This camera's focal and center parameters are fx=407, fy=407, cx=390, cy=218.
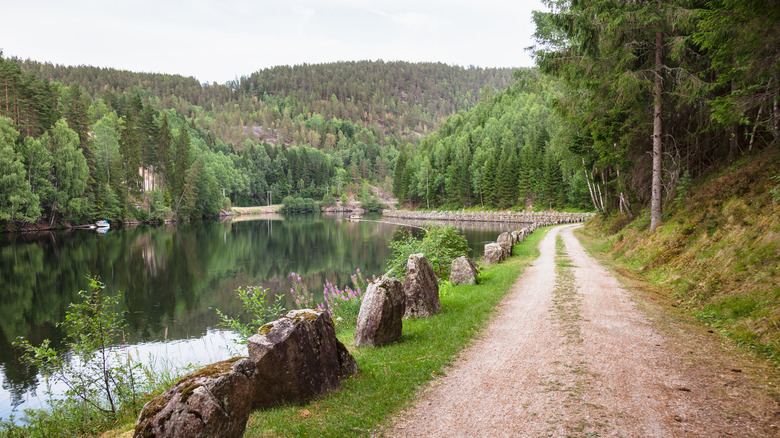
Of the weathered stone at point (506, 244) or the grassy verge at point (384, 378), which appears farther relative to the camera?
the weathered stone at point (506, 244)

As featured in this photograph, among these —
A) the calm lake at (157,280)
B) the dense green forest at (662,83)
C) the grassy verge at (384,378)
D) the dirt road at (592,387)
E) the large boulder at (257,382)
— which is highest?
the dense green forest at (662,83)

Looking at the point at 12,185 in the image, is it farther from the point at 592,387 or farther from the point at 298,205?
the point at 298,205

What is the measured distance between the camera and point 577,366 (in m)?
6.60

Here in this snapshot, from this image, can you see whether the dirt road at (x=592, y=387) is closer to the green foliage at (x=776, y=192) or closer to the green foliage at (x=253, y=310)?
the green foliage at (x=253, y=310)

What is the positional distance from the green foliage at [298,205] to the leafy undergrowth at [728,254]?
13130cm

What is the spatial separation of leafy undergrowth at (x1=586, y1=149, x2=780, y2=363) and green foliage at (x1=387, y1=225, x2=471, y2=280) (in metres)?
7.22

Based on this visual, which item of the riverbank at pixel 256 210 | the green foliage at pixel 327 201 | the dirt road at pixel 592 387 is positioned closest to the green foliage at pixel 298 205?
the riverbank at pixel 256 210

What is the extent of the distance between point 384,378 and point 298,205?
139719mm

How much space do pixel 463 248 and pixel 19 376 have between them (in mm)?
17344

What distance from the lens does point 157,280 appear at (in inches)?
1012

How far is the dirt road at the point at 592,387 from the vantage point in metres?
4.76

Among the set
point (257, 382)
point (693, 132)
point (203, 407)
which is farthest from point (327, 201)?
point (203, 407)

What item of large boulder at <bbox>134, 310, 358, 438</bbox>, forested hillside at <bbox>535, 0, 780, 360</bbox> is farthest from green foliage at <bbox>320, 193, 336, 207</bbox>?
large boulder at <bbox>134, 310, 358, 438</bbox>

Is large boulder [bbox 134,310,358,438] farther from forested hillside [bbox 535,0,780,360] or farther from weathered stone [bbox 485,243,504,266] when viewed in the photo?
weathered stone [bbox 485,243,504,266]
